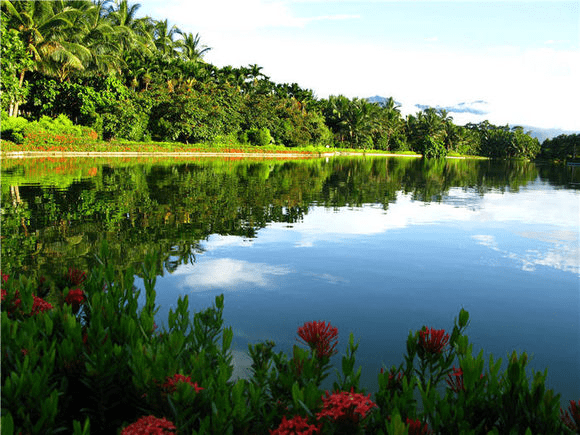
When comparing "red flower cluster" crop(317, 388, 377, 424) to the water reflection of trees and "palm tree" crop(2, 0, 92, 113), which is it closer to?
the water reflection of trees

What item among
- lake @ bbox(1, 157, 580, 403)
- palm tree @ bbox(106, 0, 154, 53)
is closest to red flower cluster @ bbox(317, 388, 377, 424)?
lake @ bbox(1, 157, 580, 403)

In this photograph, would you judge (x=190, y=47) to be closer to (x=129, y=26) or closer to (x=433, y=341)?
(x=129, y=26)

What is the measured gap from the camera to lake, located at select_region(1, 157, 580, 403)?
15.3ft

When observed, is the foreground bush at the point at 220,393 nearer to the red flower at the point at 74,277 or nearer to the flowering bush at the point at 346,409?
the flowering bush at the point at 346,409

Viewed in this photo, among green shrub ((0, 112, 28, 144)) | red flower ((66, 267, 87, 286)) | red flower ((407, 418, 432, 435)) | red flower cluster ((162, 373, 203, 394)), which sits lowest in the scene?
red flower ((407, 418, 432, 435))

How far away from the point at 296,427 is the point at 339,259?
18.5 ft

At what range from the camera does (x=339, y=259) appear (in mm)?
7496

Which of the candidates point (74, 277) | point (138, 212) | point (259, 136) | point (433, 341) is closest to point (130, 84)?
point (259, 136)

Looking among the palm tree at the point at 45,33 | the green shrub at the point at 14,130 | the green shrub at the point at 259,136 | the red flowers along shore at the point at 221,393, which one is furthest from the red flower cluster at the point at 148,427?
the green shrub at the point at 259,136

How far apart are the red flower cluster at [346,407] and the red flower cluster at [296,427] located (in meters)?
0.06

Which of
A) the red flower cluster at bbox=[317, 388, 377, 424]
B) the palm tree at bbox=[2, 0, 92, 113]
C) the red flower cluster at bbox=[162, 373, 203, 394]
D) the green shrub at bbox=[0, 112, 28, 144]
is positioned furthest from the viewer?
the palm tree at bbox=[2, 0, 92, 113]

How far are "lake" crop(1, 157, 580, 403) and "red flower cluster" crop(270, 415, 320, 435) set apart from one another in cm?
166

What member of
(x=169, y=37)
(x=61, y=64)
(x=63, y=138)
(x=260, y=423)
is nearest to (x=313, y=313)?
(x=260, y=423)

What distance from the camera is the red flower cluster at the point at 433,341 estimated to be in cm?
263
